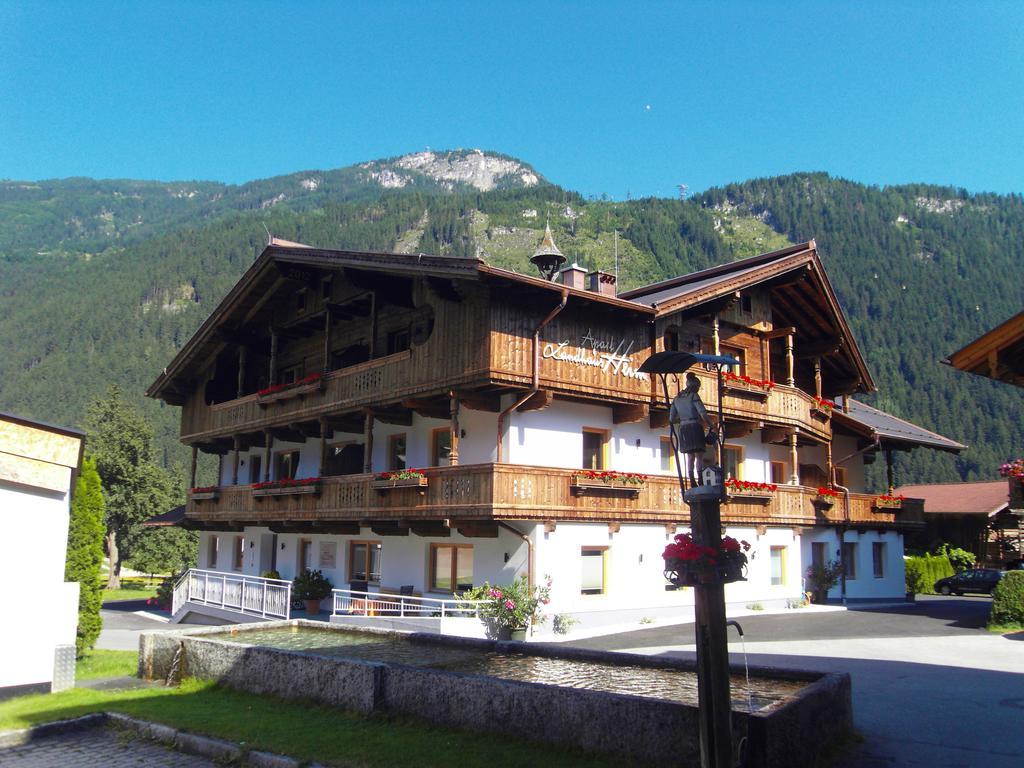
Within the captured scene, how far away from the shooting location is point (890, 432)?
32438 millimetres

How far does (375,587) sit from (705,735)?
726 inches

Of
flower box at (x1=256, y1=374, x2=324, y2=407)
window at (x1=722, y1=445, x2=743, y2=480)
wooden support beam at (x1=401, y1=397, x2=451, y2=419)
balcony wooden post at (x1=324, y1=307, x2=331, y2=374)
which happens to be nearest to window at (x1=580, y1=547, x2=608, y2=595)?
wooden support beam at (x1=401, y1=397, x2=451, y2=419)

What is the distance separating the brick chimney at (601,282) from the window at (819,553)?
35.3 ft

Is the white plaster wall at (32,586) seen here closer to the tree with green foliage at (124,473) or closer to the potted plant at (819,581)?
the potted plant at (819,581)

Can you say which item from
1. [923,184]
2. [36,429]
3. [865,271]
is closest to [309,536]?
[36,429]

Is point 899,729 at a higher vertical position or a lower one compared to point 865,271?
lower

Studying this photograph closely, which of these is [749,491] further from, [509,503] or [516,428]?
[509,503]

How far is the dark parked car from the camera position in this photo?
111ft

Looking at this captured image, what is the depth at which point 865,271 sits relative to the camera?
15775 centimetres

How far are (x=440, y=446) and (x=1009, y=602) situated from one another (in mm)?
14141

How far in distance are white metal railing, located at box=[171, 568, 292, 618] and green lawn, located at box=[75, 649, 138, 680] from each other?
5.52m

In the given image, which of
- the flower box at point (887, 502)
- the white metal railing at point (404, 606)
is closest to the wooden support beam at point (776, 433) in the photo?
the flower box at point (887, 502)

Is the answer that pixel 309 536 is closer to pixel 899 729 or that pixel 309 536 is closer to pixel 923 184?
pixel 899 729

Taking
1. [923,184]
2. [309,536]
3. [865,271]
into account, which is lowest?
[309,536]
